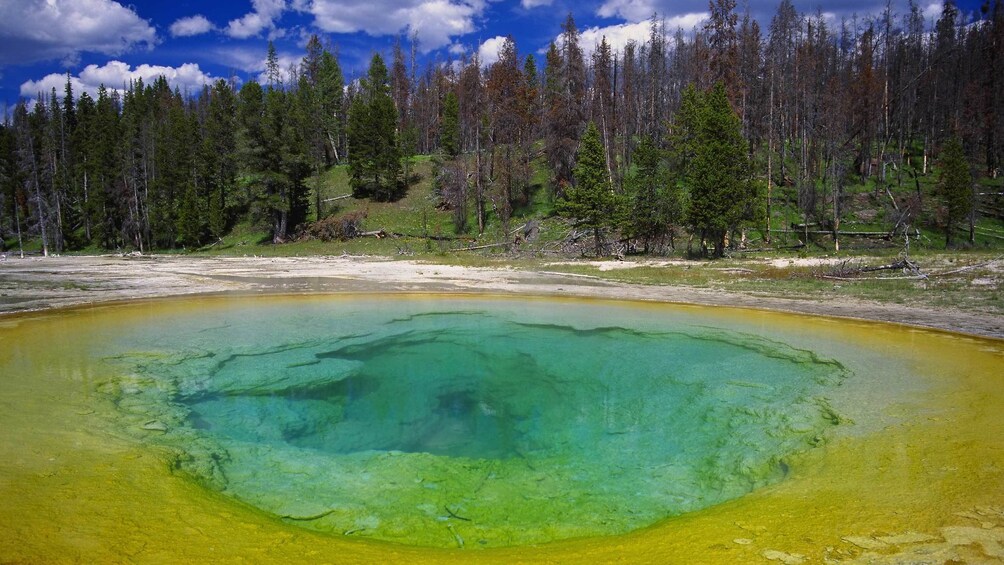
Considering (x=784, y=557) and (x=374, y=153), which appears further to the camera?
(x=374, y=153)

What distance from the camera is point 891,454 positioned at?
676cm

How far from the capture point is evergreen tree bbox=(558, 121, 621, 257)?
106 feet

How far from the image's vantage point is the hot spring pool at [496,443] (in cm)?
506

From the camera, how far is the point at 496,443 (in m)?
8.06

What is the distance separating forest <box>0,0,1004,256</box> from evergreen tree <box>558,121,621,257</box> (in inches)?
3.6

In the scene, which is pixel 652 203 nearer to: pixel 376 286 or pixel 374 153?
pixel 376 286

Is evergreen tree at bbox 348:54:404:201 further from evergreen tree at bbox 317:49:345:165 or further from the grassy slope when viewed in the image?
evergreen tree at bbox 317:49:345:165

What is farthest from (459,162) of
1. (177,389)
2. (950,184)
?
(177,389)

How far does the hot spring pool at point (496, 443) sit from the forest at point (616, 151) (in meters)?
20.1

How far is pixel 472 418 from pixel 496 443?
1133mm

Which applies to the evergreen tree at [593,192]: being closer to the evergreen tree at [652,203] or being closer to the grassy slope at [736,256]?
the evergreen tree at [652,203]

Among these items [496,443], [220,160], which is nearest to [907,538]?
[496,443]

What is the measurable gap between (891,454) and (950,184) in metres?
36.7

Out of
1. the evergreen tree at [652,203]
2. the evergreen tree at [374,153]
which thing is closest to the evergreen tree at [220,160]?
the evergreen tree at [374,153]
